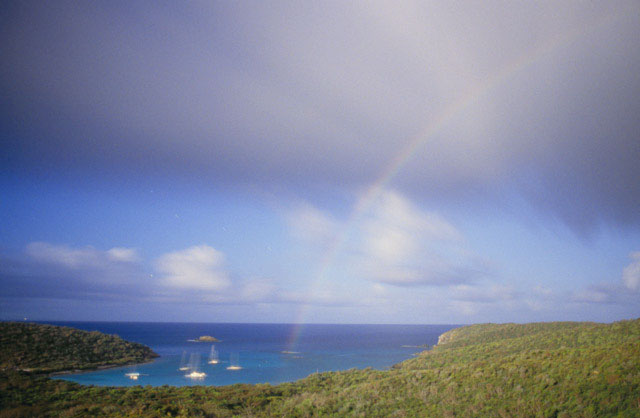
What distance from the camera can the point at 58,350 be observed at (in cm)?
5338

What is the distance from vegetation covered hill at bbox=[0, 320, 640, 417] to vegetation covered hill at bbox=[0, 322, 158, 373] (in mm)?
16426

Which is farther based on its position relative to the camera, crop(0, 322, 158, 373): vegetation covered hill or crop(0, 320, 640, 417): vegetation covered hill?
crop(0, 322, 158, 373): vegetation covered hill

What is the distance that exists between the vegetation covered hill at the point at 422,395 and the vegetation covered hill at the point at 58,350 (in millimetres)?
16426

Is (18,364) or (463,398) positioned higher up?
(463,398)

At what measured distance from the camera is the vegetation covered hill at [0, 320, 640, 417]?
603 inches

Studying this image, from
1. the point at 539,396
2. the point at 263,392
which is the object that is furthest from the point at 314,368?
the point at 539,396

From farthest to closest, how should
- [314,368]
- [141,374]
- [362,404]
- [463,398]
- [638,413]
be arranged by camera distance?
1. [314,368]
2. [141,374]
3. [362,404]
4. [463,398]
5. [638,413]

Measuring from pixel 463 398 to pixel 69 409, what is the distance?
78.0ft

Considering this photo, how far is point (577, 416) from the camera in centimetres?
1336

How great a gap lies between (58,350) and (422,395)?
57.2 meters

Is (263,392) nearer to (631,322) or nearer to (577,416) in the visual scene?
(577,416)

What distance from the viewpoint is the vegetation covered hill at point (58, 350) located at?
46562 millimetres

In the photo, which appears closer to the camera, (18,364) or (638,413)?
(638,413)

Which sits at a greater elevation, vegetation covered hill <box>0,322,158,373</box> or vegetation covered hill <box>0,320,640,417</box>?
vegetation covered hill <box>0,320,640,417</box>
